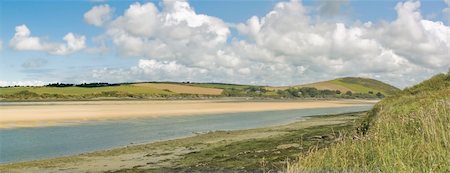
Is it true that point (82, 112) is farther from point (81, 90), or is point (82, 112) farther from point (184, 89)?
point (184, 89)

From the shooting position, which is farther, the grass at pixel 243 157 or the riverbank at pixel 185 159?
the riverbank at pixel 185 159

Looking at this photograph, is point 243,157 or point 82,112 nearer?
point 243,157

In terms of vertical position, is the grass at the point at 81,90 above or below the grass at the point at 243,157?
above

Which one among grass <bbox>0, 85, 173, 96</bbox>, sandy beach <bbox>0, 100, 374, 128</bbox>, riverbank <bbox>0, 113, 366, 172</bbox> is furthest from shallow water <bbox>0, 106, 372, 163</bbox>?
grass <bbox>0, 85, 173, 96</bbox>

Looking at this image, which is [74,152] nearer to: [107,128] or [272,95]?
[107,128]

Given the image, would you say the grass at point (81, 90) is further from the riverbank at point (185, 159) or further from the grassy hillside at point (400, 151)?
the grassy hillside at point (400, 151)

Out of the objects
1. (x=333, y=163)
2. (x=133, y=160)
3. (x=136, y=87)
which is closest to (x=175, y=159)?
(x=133, y=160)

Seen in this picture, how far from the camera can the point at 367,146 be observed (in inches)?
507

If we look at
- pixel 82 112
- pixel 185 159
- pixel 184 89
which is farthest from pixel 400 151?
pixel 184 89

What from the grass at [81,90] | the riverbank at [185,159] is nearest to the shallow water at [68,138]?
the riverbank at [185,159]

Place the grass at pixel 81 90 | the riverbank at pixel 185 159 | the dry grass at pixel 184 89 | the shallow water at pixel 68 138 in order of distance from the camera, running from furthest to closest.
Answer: the dry grass at pixel 184 89, the grass at pixel 81 90, the shallow water at pixel 68 138, the riverbank at pixel 185 159

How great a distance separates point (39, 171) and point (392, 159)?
16.5 m

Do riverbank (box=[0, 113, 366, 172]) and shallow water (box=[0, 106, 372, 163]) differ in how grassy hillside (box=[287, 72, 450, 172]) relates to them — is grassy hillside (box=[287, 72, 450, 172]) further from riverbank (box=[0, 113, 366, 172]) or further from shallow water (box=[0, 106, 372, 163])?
shallow water (box=[0, 106, 372, 163])

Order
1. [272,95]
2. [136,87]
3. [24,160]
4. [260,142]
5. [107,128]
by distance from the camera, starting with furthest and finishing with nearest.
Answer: [272,95] → [136,87] → [107,128] → [260,142] → [24,160]
